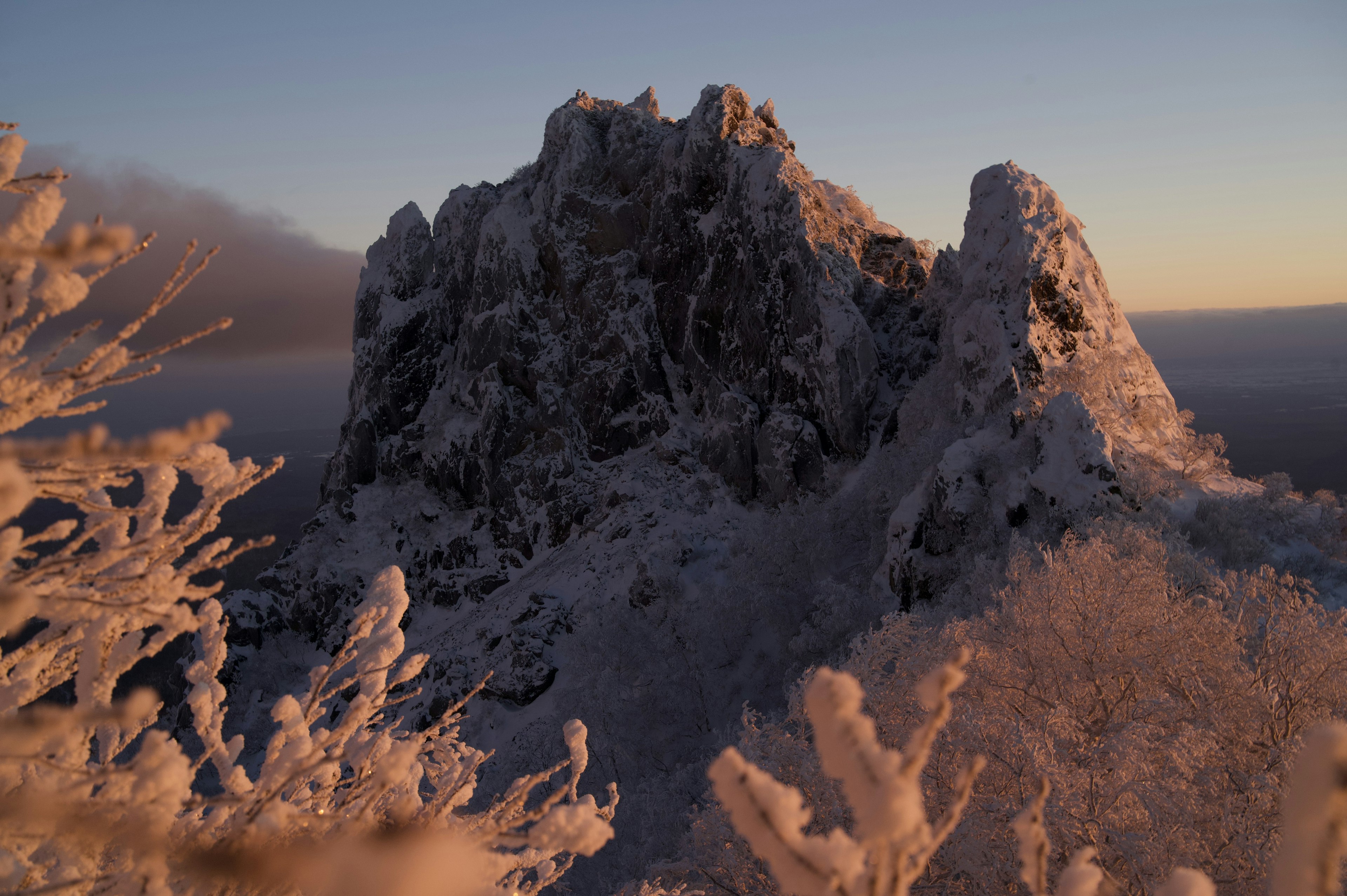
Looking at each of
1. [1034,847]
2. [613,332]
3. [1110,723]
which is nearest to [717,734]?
[1110,723]

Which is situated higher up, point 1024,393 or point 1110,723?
point 1024,393

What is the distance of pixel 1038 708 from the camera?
8.23 metres

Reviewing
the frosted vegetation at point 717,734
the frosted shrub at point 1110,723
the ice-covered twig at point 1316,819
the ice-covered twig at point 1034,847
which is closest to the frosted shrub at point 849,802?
the frosted vegetation at point 717,734

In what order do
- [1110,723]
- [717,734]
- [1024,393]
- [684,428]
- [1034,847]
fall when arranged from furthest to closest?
[684,428] < [1024,393] < [717,734] < [1110,723] < [1034,847]

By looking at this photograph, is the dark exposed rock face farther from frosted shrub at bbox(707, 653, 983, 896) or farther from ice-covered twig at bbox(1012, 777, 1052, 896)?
frosted shrub at bbox(707, 653, 983, 896)

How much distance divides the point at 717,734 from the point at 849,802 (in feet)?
51.3

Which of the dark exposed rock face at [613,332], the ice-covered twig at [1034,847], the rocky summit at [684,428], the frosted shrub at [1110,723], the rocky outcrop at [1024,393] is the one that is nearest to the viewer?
the ice-covered twig at [1034,847]

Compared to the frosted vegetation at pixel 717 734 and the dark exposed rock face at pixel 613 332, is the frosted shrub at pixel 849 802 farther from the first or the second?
the dark exposed rock face at pixel 613 332

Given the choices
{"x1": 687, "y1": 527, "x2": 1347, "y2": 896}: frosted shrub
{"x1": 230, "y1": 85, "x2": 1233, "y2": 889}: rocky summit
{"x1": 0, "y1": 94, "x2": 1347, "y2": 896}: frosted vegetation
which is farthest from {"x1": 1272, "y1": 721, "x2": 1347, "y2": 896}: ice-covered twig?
{"x1": 230, "y1": 85, "x2": 1233, "y2": 889}: rocky summit

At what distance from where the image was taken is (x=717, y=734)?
52.0 feet

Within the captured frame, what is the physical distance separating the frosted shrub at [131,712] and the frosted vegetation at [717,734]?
0.01 metres

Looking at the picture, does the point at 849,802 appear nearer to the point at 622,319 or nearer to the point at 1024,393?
the point at 1024,393

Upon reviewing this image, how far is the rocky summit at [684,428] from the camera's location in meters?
20.9

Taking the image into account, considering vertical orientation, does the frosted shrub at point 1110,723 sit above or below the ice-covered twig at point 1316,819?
below
